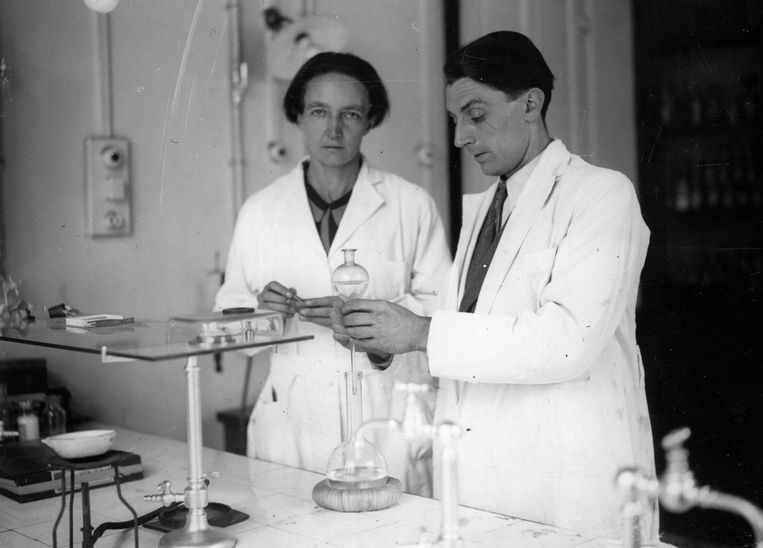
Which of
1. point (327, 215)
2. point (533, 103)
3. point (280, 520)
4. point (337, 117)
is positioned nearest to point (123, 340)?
point (280, 520)

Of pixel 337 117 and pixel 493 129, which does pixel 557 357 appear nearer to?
pixel 493 129

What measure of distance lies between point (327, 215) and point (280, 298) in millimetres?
347

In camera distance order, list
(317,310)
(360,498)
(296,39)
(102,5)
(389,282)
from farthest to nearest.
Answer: (102,5)
(296,39)
(389,282)
(317,310)
(360,498)

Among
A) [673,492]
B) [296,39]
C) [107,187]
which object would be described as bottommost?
[673,492]

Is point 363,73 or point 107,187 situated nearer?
point 363,73

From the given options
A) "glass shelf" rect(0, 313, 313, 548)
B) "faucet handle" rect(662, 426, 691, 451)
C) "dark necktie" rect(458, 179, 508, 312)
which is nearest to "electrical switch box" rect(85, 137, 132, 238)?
"glass shelf" rect(0, 313, 313, 548)

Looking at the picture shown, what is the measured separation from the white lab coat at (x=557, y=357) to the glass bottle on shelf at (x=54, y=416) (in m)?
1.46

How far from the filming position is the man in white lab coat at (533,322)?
1.79 meters

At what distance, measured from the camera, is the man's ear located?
6.70 feet

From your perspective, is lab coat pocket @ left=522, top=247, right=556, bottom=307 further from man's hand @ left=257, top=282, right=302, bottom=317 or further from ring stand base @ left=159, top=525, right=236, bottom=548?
ring stand base @ left=159, top=525, right=236, bottom=548

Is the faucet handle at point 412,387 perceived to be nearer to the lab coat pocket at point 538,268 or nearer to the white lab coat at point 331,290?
the white lab coat at point 331,290

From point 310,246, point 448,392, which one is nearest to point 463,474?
point 448,392

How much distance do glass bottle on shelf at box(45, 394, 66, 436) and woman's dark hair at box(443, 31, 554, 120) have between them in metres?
1.77

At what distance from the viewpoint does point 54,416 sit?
279 centimetres
